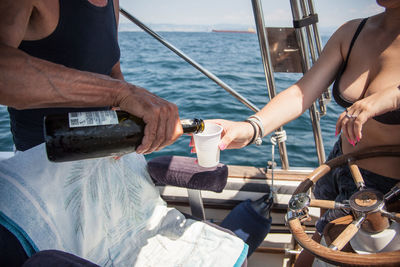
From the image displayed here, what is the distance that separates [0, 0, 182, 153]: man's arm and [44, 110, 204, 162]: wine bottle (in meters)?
0.04

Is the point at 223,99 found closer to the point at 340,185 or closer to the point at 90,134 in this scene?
the point at 340,185

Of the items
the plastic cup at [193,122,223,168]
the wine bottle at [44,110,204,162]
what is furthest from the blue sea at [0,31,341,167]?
the wine bottle at [44,110,204,162]

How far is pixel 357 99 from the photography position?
1.15 metres

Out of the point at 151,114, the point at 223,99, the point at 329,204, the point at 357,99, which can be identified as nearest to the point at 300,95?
the point at 357,99

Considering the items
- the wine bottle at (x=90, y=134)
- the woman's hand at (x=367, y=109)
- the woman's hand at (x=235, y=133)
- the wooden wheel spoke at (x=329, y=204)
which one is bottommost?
the wooden wheel spoke at (x=329, y=204)

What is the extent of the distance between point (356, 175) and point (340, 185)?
140 millimetres

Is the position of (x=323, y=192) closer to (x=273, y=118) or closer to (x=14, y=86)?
(x=273, y=118)

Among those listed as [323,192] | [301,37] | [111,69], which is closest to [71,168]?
[111,69]

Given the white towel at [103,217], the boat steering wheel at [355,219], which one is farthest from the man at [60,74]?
the boat steering wheel at [355,219]

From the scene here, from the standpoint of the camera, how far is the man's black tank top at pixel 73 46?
1021 millimetres

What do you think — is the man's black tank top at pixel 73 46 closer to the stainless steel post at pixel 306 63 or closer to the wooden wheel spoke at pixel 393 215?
the stainless steel post at pixel 306 63

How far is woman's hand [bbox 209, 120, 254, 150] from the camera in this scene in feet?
3.87

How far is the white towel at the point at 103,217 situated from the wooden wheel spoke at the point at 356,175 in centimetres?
51

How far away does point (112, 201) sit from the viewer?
1.26m
